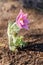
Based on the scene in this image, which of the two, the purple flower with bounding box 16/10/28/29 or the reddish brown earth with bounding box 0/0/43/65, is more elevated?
the purple flower with bounding box 16/10/28/29

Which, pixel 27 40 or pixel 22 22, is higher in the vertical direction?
pixel 22 22

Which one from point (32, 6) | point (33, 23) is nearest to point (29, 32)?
point (33, 23)

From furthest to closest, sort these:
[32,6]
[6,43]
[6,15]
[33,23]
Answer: [32,6]
[6,15]
[33,23]
[6,43]

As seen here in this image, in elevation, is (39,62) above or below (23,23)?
below

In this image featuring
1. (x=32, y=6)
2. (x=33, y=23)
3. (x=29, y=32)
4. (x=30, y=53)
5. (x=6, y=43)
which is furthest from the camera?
(x=32, y=6)

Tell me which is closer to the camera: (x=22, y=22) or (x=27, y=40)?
(x=22, y=22)

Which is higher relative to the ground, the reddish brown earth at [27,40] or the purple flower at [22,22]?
the purple flower at [22,22]

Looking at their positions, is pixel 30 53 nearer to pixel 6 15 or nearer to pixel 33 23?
pixel 33 23

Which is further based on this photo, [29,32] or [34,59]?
[29,32]
